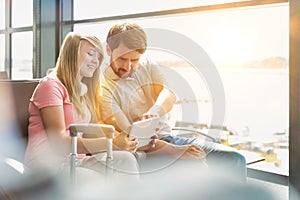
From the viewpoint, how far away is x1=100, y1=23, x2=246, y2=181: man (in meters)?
1.85

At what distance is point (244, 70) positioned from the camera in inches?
93.7

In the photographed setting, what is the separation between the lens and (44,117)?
1.58 metres

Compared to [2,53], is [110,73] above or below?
below

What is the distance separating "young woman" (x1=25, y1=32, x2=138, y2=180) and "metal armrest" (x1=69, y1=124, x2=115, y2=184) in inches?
2.8

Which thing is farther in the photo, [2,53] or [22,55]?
[2,53]

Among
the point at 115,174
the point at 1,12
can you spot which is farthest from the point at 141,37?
the point at 1,12

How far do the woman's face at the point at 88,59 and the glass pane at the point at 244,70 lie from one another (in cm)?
54

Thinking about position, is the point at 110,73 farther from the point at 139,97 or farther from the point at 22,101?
the point at 22,101

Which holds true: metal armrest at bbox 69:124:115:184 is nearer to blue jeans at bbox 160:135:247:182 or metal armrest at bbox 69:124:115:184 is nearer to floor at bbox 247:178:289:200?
blue jeans at bbox 160:135:247:182

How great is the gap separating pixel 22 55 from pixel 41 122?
2428 millimetres

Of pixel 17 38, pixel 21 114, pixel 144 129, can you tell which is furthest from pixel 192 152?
pixel 17 38

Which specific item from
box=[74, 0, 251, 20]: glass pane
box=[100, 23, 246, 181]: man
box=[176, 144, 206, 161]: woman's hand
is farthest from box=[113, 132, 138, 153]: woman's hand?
box=[74, 0, 251, 20]: glass pane

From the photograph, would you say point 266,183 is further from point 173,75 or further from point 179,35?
point 179,35

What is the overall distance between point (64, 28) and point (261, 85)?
6.42 feet
